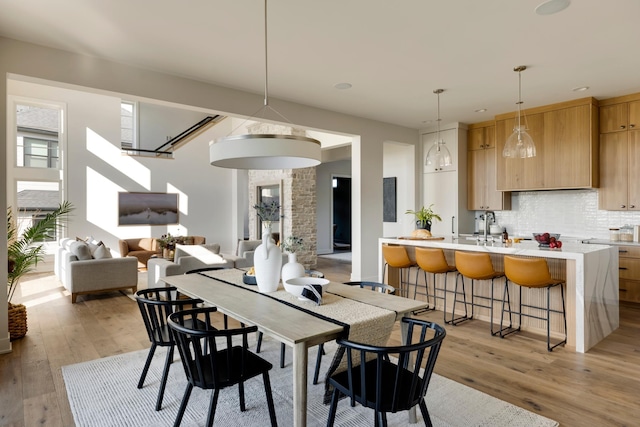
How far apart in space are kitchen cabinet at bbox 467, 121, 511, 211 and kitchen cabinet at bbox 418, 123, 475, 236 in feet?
0.33

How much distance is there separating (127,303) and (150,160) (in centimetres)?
486

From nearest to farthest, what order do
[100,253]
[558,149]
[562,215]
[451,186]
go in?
[558,149] < [100,253] < [562,215] < [451,186]

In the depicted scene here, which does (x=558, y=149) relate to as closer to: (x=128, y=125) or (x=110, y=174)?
(x=110, y=174)

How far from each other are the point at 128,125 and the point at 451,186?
25.0 ft

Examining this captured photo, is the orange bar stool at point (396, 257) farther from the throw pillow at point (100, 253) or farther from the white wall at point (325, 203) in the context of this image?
the white wall at point (325, 203)

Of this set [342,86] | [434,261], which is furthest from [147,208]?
[434,261]


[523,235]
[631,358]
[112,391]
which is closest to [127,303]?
[112,391]

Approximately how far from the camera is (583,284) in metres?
3.37

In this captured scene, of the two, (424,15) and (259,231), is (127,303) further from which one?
(424,15)

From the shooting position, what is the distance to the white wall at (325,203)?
10.6 meters

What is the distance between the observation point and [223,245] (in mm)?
10312

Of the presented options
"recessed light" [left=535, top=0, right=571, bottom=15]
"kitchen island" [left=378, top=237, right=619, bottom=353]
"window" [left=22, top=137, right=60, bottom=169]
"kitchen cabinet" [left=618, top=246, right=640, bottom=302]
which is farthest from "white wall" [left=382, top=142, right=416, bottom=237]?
"window" [left=22, top=137, right=60, bottom=169]

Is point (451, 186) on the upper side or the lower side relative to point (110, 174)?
lower

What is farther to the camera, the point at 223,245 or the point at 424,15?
the point at 223,245
